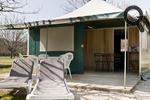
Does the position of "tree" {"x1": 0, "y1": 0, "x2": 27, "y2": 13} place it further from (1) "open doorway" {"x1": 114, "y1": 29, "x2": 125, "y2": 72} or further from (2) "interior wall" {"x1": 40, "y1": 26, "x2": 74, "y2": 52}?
(1) "open doorway" {"x1": 114, "y1": 29, "x2": 125, "y2": 72}

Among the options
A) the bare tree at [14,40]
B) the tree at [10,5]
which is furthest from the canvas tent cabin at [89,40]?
the bare tree at [14,40]

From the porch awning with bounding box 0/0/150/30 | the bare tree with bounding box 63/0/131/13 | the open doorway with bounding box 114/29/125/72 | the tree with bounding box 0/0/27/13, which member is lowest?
the open doorway with bounding box 114/29/125/72

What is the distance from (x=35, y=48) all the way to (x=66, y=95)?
828cm

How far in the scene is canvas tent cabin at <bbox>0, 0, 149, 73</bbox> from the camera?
38.3 feet

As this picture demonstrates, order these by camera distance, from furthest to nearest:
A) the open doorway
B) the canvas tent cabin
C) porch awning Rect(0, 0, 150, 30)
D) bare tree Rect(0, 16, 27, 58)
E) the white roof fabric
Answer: bare tree Rect(0, 16, 27, 58), the open doorway, the white roof fabric, the canvas tent cabin, porch awning Rect(0, 0, 150, 30)

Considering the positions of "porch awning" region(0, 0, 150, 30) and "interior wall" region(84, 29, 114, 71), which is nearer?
"porch awning" region(0, 0, 150, 30)

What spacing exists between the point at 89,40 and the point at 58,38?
246 centimetres

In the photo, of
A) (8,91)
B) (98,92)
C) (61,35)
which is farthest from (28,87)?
(61,35)

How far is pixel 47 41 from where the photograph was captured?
12.8m

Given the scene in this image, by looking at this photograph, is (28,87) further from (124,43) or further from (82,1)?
(82,1)

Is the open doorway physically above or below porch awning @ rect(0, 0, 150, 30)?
below

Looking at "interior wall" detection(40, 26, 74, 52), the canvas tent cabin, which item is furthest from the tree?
"interior wall" detection(40, 26, 74, 52)

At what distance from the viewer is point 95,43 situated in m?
14.1

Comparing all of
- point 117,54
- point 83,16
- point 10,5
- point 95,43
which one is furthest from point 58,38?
point 10,5
